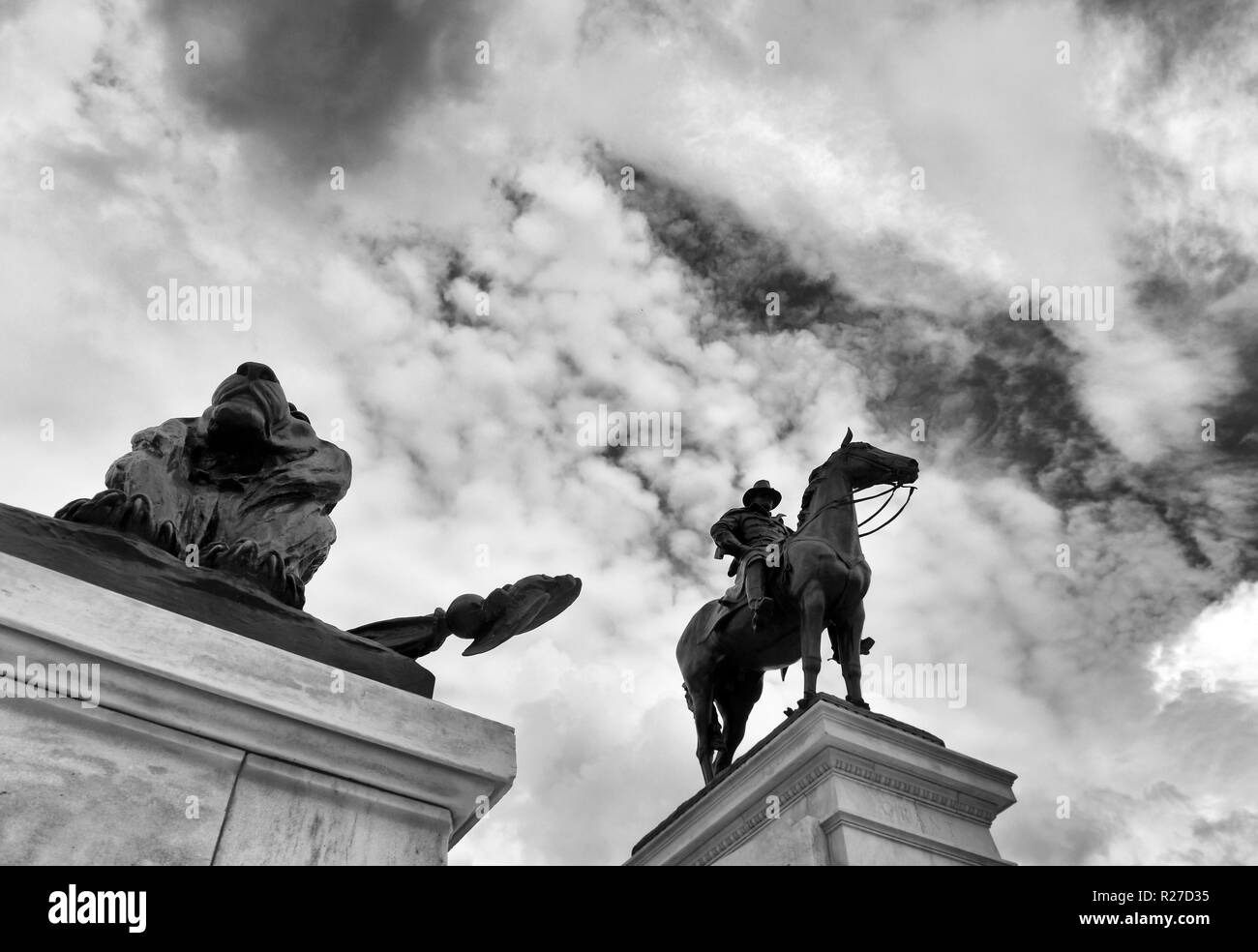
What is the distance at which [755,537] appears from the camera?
864 centimetres

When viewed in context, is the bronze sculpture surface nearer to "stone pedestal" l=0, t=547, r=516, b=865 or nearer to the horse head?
"stone pedestal" l=0, t=547, r=516, b=865

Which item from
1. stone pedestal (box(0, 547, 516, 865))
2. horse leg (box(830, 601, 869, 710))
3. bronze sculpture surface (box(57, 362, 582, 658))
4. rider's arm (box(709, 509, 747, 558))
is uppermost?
rider's arm (box(709, 509, 747, 558))

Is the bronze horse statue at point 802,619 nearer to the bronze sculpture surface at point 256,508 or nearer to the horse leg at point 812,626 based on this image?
the horse leg at point 812,626

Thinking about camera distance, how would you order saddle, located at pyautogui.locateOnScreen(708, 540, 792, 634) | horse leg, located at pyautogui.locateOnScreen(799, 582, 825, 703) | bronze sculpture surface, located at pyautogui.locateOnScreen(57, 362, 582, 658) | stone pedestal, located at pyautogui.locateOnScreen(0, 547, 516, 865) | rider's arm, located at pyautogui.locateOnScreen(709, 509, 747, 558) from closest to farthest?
stone pedestal, located at pyautogui.locateOnScreen(0, 547, 516, 865) → bronze sculpture surface, located at pyautogui.locateOnScreen(57, 362, 582, 658) → horse leg, located at pyautogui.locateOnScreen(799, 582, 825, 703) → saddle, located at pyautogui.locateOnScreen(708, 540, 792, 634) → rider's arm, located at pyautogui.locateOnScreen(709, 509, 747, 558)

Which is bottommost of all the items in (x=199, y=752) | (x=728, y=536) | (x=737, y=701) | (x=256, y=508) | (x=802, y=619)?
(x=199, y=752)

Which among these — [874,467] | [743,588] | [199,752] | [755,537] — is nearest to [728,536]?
[755,537]

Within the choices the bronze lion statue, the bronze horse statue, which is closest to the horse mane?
the bronze horse statue

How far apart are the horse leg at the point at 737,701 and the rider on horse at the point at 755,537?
87 centimetres

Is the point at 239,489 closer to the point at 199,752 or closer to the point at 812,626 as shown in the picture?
the point at 199,752

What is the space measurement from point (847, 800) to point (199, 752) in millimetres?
3378

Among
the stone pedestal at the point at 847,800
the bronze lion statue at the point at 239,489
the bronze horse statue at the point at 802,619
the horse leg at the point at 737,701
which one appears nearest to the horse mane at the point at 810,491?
the bronze horse statue at the point at 802,619

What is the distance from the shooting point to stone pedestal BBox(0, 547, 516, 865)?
2.20 metres

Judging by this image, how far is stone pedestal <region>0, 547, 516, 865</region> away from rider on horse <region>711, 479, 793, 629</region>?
5.03 m

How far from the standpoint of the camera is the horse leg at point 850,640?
698 cm
